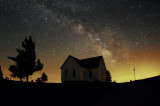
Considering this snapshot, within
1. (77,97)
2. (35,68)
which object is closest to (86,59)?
(35,68)

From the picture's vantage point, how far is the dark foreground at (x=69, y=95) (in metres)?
8.91

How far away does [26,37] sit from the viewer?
33000 mm

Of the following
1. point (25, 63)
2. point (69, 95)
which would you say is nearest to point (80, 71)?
point (25, 63)

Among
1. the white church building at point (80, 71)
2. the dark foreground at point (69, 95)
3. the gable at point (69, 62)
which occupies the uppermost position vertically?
the gable at point (69, 62)

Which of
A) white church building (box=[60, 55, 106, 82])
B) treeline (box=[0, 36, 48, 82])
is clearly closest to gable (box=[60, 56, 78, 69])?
white church building (box=[60, 55, 106, 82])

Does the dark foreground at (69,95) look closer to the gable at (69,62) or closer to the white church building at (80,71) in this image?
the white church building at (80,71)

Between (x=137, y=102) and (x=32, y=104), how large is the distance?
8178mm

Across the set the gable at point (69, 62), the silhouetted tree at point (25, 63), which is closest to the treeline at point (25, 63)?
the silhouetted tree at point (25, 63)

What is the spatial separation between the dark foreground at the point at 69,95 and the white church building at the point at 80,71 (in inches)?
652

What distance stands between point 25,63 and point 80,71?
1305cm

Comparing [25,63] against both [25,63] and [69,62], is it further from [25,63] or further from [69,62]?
[69,62]

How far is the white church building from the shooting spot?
100 ft

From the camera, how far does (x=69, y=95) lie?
465 inches

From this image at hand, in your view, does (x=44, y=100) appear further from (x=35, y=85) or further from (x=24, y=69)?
(x=24, y=69)
